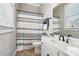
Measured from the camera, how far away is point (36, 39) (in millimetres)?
2615

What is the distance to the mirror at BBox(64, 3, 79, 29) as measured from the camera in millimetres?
1981

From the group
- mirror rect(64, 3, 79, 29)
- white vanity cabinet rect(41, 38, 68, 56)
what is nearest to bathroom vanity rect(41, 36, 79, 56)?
white vanity cabinet rect(41, 38, 68, 56)

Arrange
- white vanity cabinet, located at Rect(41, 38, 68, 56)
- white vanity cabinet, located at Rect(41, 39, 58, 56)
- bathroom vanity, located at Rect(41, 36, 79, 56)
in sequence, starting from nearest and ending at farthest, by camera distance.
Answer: bathroom vanity, located at Rect(41, 36, 79, 56)
white vanity cabinet, located at Rect(41, 38, 68, 56)
white vanity cabinet, located at Rect(41, 39, 58, 56)

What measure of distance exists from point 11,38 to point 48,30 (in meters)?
1.11

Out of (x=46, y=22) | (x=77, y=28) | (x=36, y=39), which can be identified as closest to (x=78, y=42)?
(x=77, y=28)

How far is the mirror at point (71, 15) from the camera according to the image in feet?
6.50

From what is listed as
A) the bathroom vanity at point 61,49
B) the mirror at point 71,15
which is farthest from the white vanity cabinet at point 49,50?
the mirror at point 71,15

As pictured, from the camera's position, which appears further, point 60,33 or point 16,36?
point 16,36

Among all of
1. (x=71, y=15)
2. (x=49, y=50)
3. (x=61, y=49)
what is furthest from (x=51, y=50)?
(x=71, y=15)

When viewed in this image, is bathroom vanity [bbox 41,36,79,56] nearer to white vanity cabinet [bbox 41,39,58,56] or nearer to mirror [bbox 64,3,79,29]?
white vanity cabinet [bbox 41,39,58,56]

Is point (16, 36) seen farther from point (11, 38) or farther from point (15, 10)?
point (15, 10)

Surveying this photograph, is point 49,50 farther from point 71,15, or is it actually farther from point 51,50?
point 71,15

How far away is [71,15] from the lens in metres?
2.12

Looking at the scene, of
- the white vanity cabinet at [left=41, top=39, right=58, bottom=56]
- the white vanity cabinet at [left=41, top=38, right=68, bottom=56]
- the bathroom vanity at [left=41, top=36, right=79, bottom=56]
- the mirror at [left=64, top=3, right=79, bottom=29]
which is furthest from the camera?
the mirror at [left=64, top=3, right=79, bottom=29]
